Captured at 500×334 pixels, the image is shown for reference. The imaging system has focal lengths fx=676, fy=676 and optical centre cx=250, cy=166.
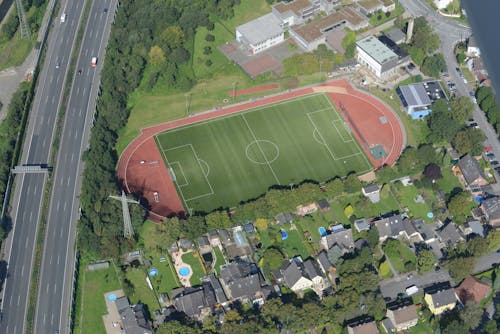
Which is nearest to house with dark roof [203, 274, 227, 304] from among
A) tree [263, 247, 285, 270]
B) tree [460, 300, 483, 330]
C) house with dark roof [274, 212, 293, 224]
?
tree [263, 247, 285, 270]

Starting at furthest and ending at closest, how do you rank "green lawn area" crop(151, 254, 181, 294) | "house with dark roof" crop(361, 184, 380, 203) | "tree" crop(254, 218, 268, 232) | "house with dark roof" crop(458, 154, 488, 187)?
"house with dark roof" crop(458, 154, 488, 187) → "house with dark roof" crop(361, 184, 380, 203) → "tree" crop(254, 218, 268, 232) → "green lawn area" crop(151, 254, 181, 294)

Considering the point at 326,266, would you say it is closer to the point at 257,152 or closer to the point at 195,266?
the point at 195,266

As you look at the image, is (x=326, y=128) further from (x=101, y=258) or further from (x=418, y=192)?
(x=101, y=258)

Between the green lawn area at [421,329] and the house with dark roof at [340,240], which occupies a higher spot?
the house with dark roof at [340,240]

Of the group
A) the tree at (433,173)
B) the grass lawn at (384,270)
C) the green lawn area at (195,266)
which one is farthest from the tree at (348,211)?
the green lawn area at (195,266)

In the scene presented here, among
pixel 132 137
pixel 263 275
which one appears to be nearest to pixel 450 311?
pixel 263 275

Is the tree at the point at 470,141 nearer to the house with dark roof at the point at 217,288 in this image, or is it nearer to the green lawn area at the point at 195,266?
the house with dark roof at the point at 217,288

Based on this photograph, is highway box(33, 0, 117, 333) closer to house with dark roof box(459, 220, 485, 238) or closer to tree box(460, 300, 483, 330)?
tree box(460, 300, 483, 330)
